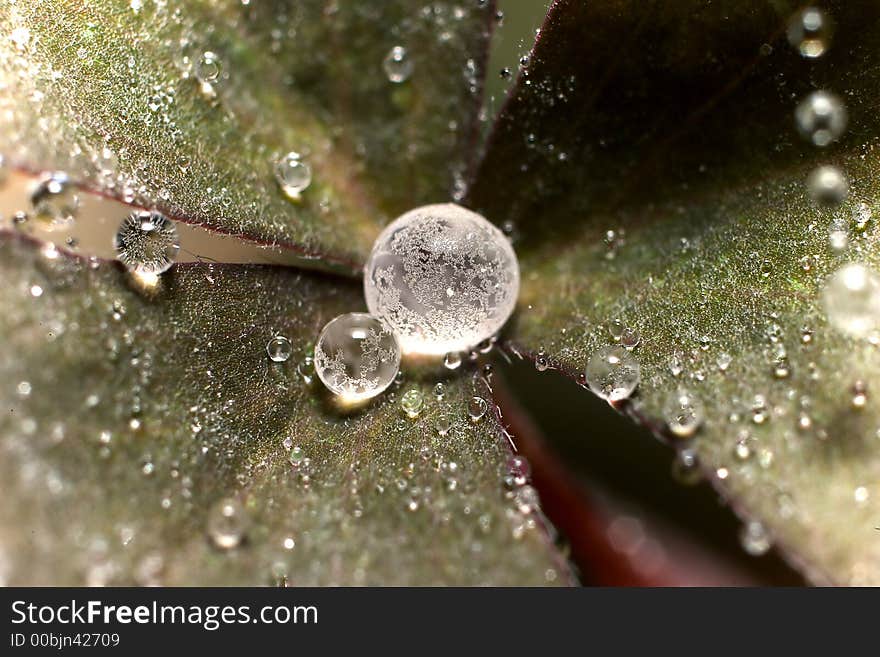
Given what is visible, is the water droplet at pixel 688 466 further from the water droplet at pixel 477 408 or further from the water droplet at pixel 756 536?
the water droplet at pixel 477 408

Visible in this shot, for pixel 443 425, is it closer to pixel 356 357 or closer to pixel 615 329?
pixel 356 357

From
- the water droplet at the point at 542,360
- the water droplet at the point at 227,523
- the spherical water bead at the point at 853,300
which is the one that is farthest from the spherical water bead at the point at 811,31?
the water droplet at the point at 227,523

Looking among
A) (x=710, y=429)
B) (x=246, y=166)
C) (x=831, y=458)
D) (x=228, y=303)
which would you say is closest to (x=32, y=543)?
(x=228, y=303)

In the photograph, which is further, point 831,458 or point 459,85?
point 459,85

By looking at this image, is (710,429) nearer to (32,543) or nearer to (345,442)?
(345,442)

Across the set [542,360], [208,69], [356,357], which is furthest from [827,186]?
[208,69]

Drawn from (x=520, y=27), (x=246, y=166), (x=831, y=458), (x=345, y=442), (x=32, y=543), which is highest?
(x=520, y=27)


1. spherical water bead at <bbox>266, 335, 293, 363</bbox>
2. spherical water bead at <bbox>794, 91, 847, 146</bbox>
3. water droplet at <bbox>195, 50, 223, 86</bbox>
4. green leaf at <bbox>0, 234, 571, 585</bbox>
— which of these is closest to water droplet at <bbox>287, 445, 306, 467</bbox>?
green leaf at <bbox>0, 234, 571, 585</bbox>
